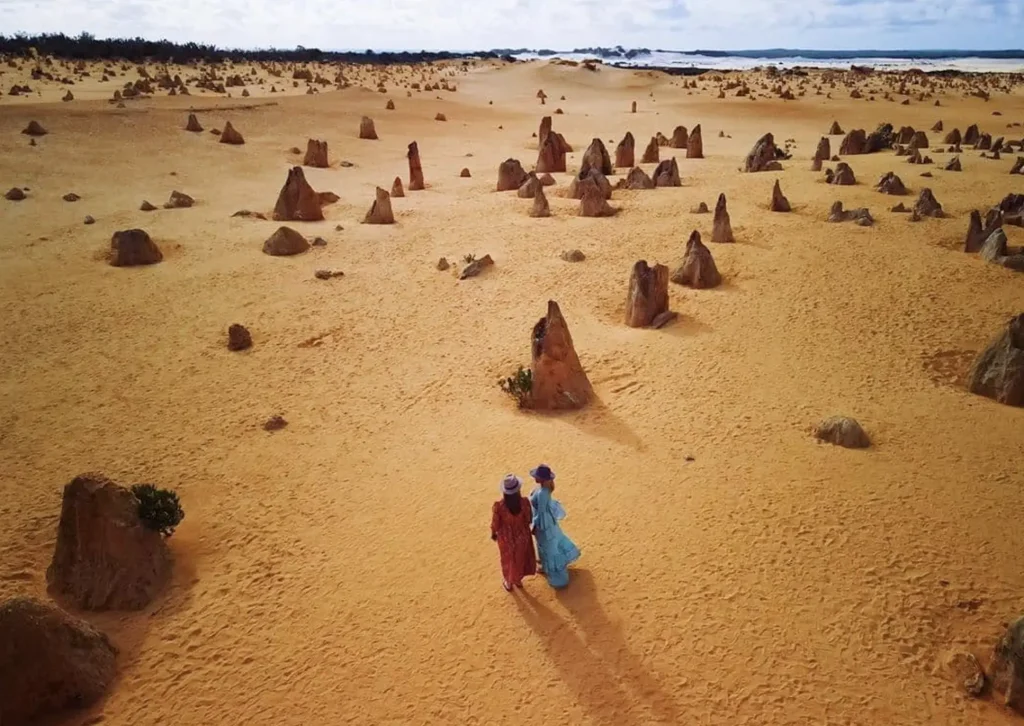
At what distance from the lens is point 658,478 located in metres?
8.50

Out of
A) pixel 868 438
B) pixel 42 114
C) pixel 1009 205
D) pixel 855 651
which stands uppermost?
pixel 42 114

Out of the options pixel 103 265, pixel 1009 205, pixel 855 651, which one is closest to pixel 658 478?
pixel 855 651

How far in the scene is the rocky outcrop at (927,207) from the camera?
707 inches

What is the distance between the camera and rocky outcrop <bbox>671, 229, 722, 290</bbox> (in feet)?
47.1

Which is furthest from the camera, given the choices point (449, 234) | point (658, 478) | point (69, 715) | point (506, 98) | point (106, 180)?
point (506, 98)

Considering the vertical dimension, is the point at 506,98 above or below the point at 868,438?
above

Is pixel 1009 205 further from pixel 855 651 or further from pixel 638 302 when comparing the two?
pixel 855 651

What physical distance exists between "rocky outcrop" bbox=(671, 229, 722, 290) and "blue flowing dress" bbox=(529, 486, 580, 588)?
904 centimetres

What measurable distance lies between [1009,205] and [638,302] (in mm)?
12978

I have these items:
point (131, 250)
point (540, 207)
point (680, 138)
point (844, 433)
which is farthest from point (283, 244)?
point (680, 138)

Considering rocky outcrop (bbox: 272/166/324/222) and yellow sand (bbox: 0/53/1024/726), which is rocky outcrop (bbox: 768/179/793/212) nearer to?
yellow sand (bbox: 0/53/1024/726)

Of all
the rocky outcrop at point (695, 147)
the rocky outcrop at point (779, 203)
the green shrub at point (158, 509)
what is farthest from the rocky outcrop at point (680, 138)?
the green shrub at point (158, 509)

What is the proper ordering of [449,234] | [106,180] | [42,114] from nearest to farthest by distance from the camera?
[449,234]
[106,180]
[42,114]

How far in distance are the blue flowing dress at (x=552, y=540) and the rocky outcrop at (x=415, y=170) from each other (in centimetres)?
2062
